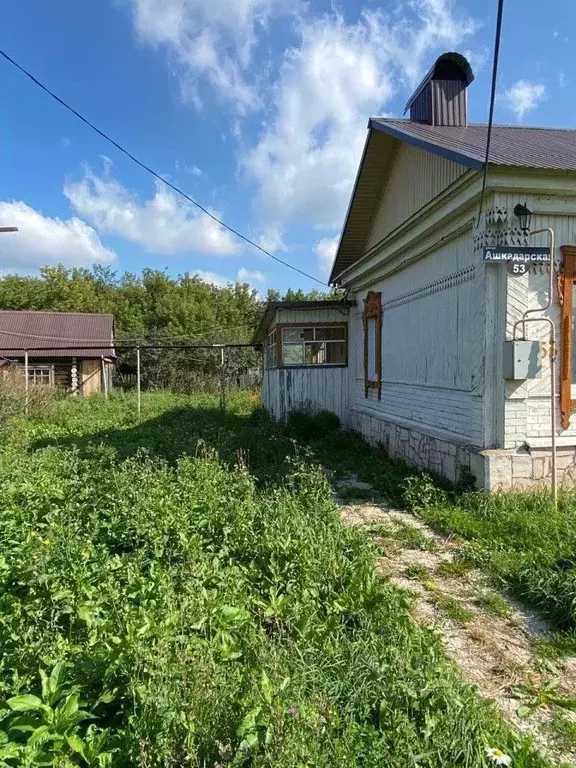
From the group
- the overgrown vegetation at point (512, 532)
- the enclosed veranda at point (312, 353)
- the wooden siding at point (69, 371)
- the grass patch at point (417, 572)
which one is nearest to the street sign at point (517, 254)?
the overgrown vegetation at point (512, 532)

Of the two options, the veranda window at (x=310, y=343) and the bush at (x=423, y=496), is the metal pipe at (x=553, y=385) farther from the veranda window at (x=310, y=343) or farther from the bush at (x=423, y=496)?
the veranda window at (x=310, y=343)

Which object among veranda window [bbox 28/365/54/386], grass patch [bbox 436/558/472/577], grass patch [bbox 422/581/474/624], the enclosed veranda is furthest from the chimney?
veranda window [bbox 28/365/54/386]

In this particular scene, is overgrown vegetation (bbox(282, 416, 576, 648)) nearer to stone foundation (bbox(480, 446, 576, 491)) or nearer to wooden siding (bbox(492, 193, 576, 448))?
stone foundation (bbox(480, 446, 576, 491))

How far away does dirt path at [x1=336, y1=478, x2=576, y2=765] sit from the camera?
2584 mm

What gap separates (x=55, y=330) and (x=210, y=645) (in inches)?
1143

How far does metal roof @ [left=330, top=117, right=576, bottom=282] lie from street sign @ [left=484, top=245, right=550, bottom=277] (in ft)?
2.73

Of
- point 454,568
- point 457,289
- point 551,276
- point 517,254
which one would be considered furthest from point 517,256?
point 454,568

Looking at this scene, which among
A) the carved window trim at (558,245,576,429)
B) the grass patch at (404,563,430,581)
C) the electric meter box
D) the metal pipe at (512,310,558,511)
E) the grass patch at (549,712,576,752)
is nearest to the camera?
the grass patch at (549,712,576,752)

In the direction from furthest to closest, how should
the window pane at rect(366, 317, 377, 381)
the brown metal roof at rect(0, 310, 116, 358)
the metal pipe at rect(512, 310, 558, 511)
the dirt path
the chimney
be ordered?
the brown metal roof at rect(0, 310, 116, 358)
the window pane at rect(366, 317, 377, 381)
the chimney
the metal pipe at rect(512, 310, 558, 511)
the dirt path

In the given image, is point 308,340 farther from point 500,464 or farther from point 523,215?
point 500,464

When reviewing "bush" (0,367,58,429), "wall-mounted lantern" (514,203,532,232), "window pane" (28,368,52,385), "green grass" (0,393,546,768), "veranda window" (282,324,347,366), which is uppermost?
"wall-mounted lantern" (514,203,532,232)

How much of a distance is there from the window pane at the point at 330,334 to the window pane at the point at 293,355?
0.52 m

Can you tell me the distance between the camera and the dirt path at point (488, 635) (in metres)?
2.58

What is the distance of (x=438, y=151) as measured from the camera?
20.8 ft
